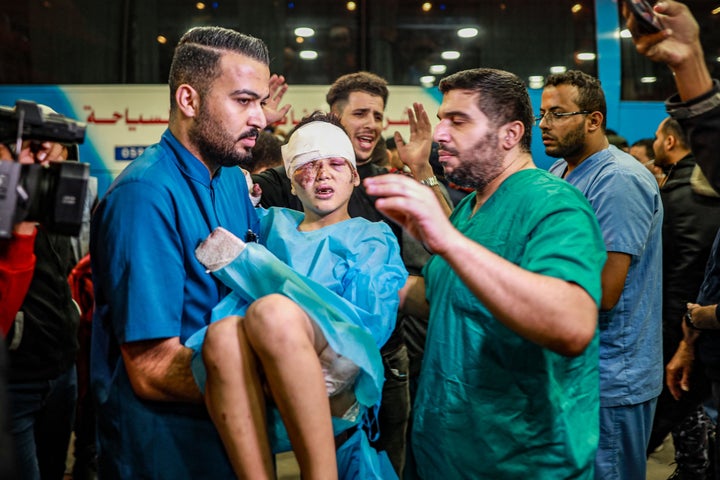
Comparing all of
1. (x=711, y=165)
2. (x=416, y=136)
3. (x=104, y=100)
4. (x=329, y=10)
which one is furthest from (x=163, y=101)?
(x=711, y=165)

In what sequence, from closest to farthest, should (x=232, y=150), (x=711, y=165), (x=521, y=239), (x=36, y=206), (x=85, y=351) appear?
1. (x=36, y=206)
2. (x=711, y=165)
3. (x=521, y=239)
4. (x=232, y=150)
5. (x=85, y=351)

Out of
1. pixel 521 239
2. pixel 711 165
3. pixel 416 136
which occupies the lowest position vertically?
pixel 521 239

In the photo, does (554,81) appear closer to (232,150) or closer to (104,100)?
(232,150)

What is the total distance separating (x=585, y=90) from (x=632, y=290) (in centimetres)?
104

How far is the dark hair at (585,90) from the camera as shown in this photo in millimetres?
3209

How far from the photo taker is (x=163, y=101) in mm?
7062

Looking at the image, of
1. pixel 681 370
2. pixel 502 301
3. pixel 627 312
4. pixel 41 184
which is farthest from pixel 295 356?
pixel 681 370

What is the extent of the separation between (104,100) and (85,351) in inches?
158

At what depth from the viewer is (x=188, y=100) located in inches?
82.2

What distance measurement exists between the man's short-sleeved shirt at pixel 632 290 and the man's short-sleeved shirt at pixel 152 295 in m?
1.52

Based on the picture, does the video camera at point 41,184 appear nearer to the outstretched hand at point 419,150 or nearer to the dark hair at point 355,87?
the outstretched hand at point 419,150

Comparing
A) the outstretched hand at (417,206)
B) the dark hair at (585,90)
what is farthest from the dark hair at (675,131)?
the outstretched hand at (417,206)

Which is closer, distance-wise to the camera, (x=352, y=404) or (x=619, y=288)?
(x=352, y=404)

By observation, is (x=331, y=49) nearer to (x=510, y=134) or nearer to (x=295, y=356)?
(x=510, y=134)
